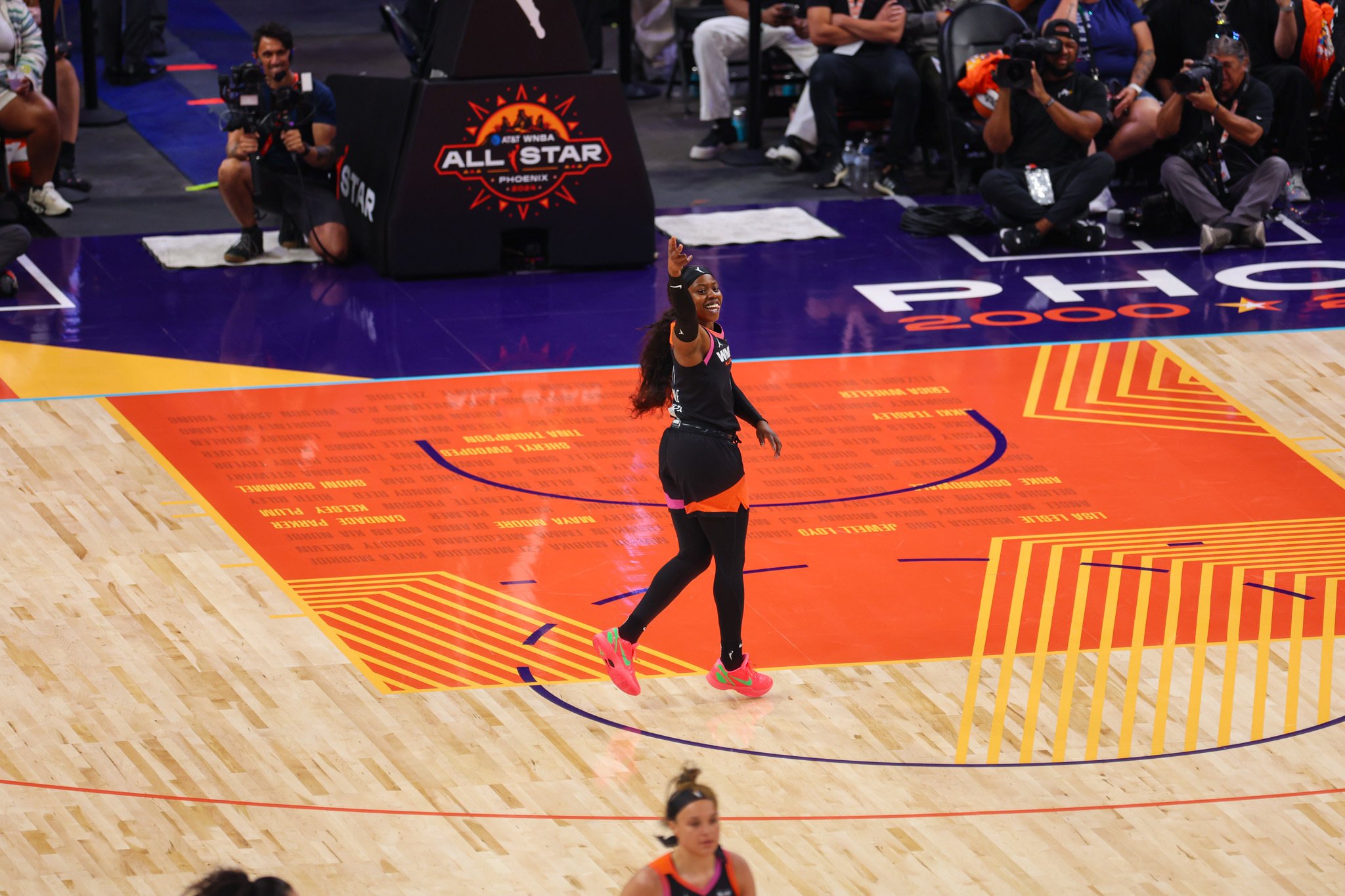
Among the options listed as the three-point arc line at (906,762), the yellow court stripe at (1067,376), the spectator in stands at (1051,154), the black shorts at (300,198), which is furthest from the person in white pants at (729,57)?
the three-point arc line at (906,762)

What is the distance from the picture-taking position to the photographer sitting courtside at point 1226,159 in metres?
11.8

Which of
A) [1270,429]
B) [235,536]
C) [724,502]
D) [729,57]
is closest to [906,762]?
[724,502]

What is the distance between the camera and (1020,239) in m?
11.9

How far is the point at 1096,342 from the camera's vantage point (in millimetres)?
10312

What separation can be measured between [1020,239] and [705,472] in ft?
19.6

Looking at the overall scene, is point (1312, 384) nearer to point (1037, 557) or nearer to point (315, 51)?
point (1037, 557)

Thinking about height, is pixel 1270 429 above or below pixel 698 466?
below

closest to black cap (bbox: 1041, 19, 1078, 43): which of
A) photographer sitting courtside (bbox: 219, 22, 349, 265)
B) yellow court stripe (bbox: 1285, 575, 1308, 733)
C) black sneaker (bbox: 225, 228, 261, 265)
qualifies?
photographer sitting courtside (bbox: 219, 22, 349, 265)

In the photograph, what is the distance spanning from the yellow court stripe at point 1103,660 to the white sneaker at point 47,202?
741 cm

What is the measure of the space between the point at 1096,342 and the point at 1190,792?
460 cm

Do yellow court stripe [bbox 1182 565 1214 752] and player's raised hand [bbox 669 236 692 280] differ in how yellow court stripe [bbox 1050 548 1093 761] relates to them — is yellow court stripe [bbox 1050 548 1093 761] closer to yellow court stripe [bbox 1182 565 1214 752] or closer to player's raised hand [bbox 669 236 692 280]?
yellow court stripe [bbox 1182 565 1214 752]

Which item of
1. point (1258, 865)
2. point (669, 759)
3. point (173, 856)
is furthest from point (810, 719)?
point (173, 856)

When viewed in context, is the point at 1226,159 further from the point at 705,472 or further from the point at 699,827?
the point at 699,827

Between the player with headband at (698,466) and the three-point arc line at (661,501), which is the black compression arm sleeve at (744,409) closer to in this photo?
the player with headband at (698,466)
